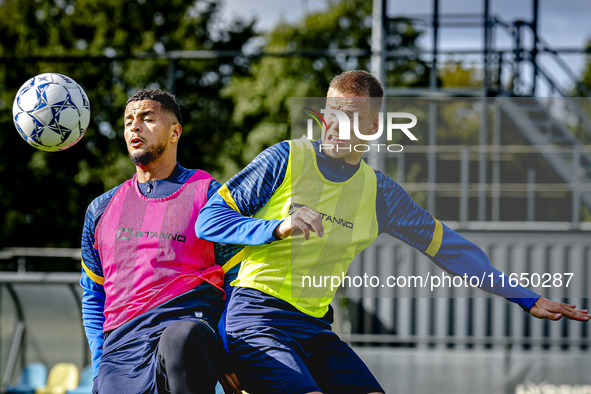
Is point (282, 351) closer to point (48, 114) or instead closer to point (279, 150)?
point (279, 150)

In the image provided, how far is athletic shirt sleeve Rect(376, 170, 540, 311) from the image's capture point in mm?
3053

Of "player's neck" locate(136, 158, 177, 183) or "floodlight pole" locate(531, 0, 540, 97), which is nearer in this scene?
"player's neck" locate(136, 158, 177, 183)

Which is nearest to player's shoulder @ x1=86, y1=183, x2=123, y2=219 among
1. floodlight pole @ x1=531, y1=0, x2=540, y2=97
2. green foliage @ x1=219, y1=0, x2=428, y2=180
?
floodlight pole @ x1=531, y1=0, x2=540, y2=97

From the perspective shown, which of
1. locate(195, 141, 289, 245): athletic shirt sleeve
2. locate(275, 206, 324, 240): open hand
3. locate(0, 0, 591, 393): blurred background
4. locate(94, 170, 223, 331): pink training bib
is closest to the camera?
locate(275, 206, 324, 240): open hand

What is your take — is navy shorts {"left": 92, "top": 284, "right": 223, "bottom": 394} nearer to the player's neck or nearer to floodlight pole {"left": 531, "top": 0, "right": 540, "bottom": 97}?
the player's neck

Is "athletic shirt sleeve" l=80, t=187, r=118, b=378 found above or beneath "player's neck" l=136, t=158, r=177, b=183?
beneath

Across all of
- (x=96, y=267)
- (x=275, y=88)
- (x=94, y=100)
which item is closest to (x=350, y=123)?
(x=96, y=267)

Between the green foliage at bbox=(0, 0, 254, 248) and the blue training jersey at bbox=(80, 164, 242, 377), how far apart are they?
15.0 metres

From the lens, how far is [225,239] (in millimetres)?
2598

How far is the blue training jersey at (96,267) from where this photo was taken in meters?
2.98

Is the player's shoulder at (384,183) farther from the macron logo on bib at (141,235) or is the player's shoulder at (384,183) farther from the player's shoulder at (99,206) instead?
the player's shoulder at (99,206)

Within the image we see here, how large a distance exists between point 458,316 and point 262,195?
→ 18.5 ft

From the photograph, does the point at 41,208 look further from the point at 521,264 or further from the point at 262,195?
the point at 262,195

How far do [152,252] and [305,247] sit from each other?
76 centimetres
